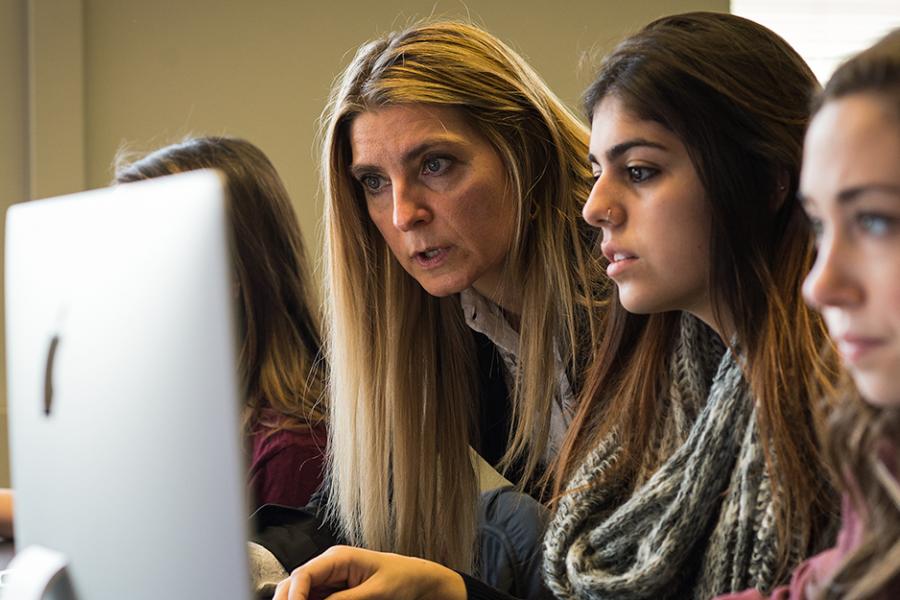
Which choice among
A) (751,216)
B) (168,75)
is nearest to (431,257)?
(751,216)

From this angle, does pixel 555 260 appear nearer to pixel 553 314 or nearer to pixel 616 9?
pixel 553 314

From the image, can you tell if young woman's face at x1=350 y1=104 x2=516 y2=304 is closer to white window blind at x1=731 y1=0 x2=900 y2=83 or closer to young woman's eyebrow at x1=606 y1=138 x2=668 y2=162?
young woman's eyebrow at x1=606 y1=138 x2=668 y2=162

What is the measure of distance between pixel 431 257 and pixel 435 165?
125 mm

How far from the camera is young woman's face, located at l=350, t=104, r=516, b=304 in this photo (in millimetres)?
1559

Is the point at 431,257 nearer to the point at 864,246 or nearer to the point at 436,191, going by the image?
the point at 436,191

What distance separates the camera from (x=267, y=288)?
1900 millimetres

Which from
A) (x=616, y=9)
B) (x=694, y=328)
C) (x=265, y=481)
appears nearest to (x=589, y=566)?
(x=694, y=328)

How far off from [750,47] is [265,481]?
966 mm

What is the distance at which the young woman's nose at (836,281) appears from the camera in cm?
74

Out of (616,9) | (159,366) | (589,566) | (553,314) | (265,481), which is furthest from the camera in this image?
(616,9)

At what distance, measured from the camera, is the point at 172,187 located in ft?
2.34

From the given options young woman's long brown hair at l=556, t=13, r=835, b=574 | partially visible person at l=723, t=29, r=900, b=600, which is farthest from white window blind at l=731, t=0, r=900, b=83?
partially visible person at l=723, t=29, r=900, b=600

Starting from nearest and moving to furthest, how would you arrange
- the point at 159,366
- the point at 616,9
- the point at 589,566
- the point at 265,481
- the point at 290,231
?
the point at 159,366
the point at 589,566
the point at 265,481
the point at 290,231
the point at 616,9

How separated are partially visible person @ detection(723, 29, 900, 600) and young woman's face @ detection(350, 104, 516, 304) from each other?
79 cm
